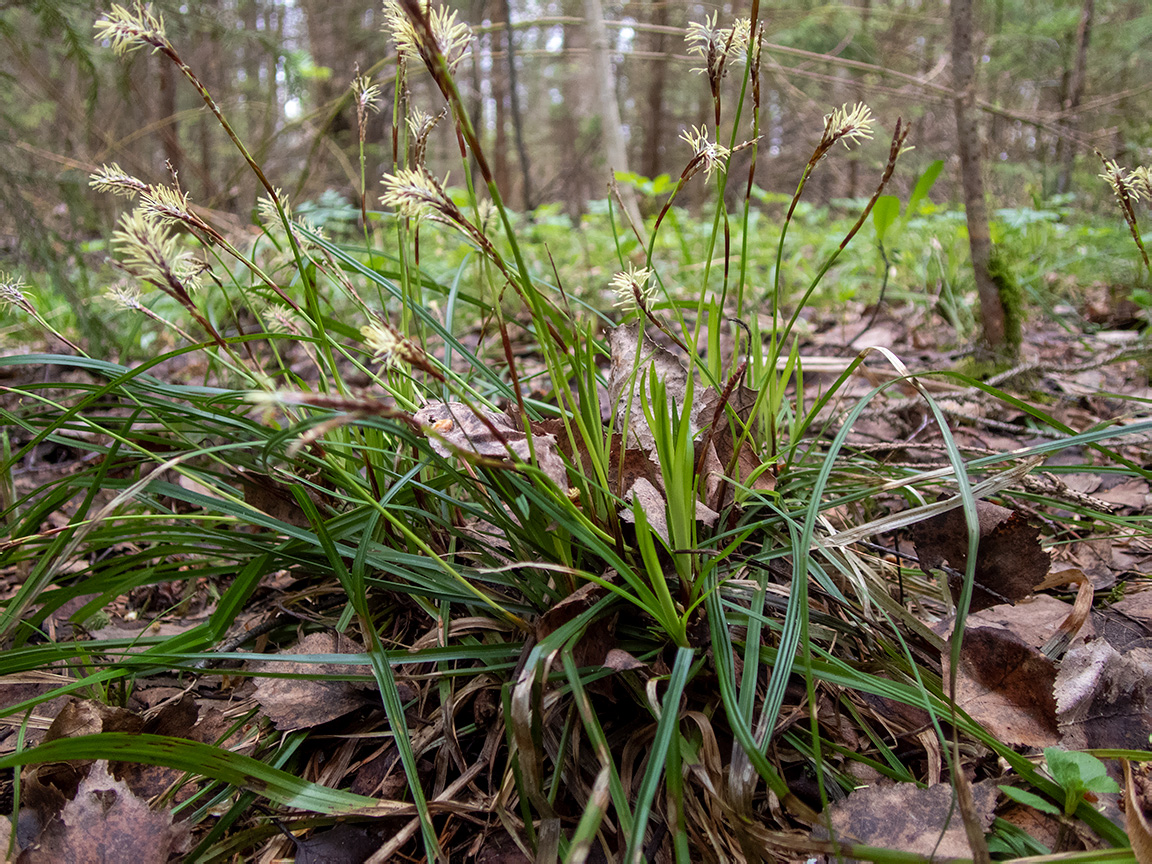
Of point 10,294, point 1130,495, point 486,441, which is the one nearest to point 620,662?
point 486,441

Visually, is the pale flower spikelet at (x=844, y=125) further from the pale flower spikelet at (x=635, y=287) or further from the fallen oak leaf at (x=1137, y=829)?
the fallen oak leaf at (x=1137, y=829)

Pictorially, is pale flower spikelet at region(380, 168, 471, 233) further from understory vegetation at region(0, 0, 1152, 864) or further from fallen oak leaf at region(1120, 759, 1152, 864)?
fallen oak leaf at region(1120, 759, 1152, 864)

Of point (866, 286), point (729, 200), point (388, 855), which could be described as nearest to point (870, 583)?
point (388, 855)

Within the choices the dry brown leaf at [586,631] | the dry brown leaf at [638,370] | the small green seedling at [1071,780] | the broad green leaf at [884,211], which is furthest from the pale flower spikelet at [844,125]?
the broad green leaf at [884,211]

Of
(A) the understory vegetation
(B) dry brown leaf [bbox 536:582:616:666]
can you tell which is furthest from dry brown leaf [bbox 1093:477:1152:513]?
(B) dry brown leaf [bbox 536:582:616:666]

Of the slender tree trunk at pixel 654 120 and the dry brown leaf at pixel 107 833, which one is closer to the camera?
the dry brown leaf at pixel 107 833

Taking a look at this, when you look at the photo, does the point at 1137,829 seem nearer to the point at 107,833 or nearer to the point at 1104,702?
the point at 1104,702
